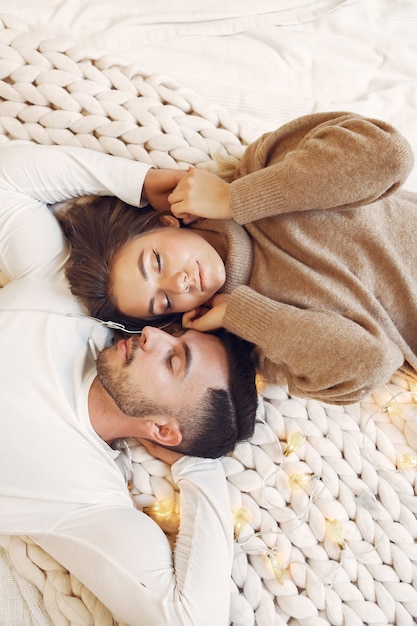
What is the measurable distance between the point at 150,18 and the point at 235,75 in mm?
264

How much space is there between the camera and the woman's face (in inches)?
40.6

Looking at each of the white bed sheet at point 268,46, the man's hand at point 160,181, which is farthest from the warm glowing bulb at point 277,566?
the white bed sheet at point 268,46

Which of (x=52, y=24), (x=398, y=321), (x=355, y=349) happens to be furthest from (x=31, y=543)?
(x=52, y=24)

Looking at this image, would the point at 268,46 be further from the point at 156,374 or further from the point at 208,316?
the point at 156,374

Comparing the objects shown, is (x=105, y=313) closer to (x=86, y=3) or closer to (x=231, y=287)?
(x=231, y=287)

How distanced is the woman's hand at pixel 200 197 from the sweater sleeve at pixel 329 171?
0.16 feet

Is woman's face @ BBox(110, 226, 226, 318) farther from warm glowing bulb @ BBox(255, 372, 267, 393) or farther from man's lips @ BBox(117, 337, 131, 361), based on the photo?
warm glowing bulb @ BBox(255, 372, 267, 393)

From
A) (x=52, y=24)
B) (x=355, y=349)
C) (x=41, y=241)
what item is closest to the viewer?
(x=355, y=349)

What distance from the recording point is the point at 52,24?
1249 millimetres

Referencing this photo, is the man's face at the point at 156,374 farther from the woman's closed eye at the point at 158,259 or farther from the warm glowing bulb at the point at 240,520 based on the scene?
the warm glowing bulb at the point at 240,520

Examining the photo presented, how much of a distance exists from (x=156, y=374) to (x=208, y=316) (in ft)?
0.60

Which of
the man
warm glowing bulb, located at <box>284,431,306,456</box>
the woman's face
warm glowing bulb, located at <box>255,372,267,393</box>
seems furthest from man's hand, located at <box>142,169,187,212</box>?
warm glowing bulb, located at <box>284,431,306,456</box>

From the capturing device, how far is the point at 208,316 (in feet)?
3.59

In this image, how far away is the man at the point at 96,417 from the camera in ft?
2.94
